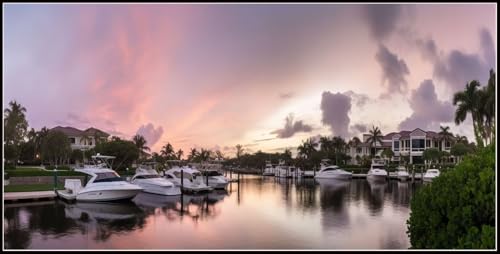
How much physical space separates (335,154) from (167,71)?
2830 inches

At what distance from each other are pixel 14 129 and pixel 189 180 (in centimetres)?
2533

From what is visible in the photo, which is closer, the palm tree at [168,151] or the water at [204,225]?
the water at [204,225]

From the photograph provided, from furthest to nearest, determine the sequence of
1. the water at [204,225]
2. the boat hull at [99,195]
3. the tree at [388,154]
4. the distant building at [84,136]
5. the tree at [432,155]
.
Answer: the distant building at [84,136] → the tree at [388,154] → the tree at [432,155] → the boat hull at [99,195] → the water at [204,225]

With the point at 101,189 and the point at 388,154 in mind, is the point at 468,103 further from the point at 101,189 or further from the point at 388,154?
the point at 101,189

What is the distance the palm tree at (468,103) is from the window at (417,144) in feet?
114

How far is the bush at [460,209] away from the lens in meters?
5.95

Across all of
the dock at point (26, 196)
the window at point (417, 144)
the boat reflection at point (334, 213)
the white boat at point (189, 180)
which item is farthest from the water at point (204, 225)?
the window at point (417, 144)

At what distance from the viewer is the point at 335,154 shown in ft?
284

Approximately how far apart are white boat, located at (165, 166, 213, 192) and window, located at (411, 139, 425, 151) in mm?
51916

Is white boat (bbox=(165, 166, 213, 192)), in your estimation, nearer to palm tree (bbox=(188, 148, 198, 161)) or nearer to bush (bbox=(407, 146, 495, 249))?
bush (bbox=(407, 146, 495, 249))

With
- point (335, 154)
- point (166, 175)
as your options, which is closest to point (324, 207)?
point (166, 175)

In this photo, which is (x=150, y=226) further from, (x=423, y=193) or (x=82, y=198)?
(x=423, y=193)

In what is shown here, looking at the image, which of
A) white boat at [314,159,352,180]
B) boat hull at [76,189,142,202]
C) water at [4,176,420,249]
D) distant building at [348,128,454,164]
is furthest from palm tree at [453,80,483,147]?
boat hull at [76,189,142,202]

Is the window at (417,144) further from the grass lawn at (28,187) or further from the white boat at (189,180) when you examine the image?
the grass lawn at (28,187)
